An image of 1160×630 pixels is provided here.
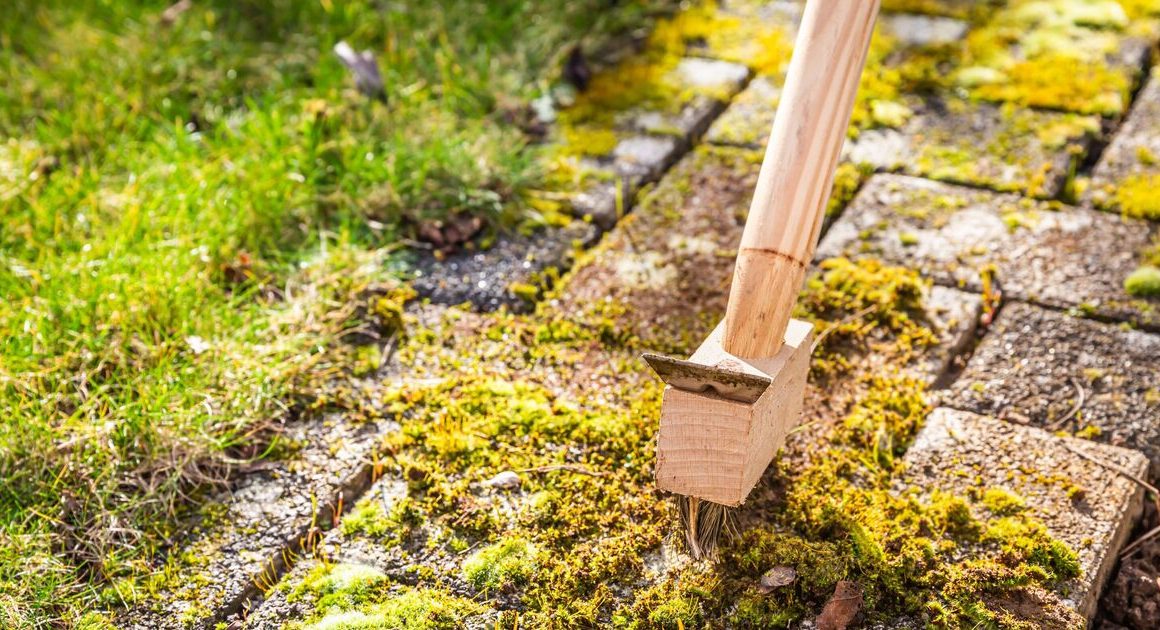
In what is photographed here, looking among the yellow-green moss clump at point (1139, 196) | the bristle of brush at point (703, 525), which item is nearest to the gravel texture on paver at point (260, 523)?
the bristle of brush at point (703, 525)

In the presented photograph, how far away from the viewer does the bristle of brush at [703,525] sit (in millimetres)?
2170

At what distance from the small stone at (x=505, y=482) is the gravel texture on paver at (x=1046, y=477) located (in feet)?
2.76

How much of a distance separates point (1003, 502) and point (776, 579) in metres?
0.55

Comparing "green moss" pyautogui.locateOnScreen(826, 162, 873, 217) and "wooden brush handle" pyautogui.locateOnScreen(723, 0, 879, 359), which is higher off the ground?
A: "wooden brush handle" pyautogui.locateOnScreen(723, 0, 879, 359)

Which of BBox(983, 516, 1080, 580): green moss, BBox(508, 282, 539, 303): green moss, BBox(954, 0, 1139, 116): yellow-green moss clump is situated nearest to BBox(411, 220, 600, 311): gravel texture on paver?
BBox(508, 282, 539, 303): green moss

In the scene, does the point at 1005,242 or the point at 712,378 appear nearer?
the point at 712,378

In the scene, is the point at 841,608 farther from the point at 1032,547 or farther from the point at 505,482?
the point at 505,482

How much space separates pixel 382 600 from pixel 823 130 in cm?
124

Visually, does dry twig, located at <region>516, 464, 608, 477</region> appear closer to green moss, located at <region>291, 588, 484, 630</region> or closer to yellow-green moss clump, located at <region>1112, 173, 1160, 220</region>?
green moss, located at <region>291, 588, 484, 630</region>

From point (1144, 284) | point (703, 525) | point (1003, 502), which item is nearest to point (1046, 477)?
point (1003, 502)

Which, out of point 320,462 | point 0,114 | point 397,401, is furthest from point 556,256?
point 0,114

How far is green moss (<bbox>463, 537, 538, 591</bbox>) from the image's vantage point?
213 cm

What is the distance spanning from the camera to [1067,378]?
2627mm

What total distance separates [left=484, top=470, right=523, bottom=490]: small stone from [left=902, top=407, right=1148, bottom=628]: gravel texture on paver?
84cm
